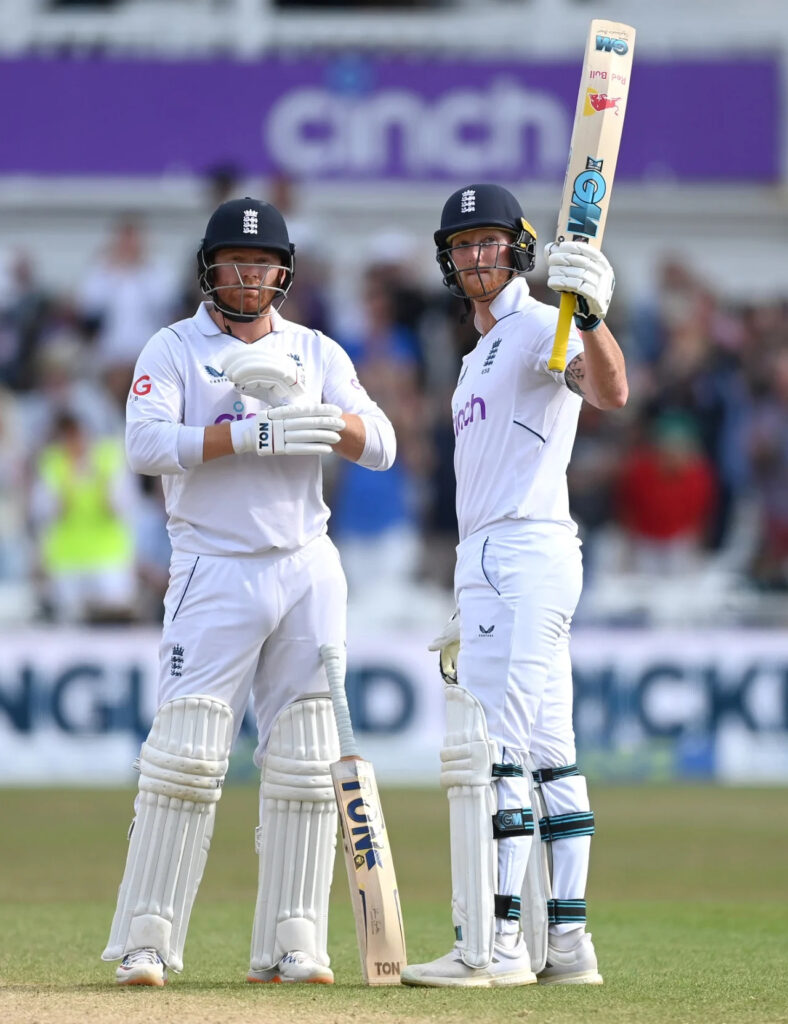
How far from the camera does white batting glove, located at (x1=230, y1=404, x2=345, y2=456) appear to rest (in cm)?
508

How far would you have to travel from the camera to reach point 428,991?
16.1ft

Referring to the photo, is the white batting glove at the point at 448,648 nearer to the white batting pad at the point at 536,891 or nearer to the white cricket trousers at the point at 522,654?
the white cricket trousers at the point at 522,654

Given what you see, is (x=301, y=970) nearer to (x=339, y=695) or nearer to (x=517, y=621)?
(x=339, y=695)

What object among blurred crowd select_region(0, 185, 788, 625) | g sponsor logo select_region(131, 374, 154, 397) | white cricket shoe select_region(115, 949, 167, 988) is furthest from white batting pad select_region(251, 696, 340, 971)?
blurred crowd select_region(0, 185, 788, 625)

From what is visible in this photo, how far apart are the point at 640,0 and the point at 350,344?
5.83 meters

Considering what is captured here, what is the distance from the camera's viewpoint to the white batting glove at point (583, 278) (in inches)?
192

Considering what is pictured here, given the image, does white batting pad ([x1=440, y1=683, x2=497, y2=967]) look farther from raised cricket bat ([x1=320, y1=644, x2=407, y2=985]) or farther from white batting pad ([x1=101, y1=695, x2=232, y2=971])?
white batting pad ([x1=101, y1=695, x2=232, y2=971])

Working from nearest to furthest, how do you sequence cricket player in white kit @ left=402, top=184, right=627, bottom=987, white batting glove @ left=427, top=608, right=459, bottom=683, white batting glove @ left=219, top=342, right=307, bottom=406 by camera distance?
cricket player in white kit @ left=402, top=184, right=627, bottom=987 → white batting glove @ left=219, top=342, right=307, bottom=406 → white batting glove @ left=427, top=608, right=459, bottom=683

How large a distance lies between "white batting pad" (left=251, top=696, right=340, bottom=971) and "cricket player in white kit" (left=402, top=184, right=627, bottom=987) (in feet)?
1.14

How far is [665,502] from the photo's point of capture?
44.5ft

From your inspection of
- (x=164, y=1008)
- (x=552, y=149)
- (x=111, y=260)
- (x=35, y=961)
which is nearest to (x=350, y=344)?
(x=111, y=260)

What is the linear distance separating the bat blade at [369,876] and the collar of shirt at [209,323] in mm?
1271

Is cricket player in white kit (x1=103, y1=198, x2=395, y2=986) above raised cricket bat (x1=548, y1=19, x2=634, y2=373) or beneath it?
beneath

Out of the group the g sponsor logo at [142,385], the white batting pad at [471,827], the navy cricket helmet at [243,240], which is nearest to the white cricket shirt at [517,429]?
the white batting pad at [471,827]
